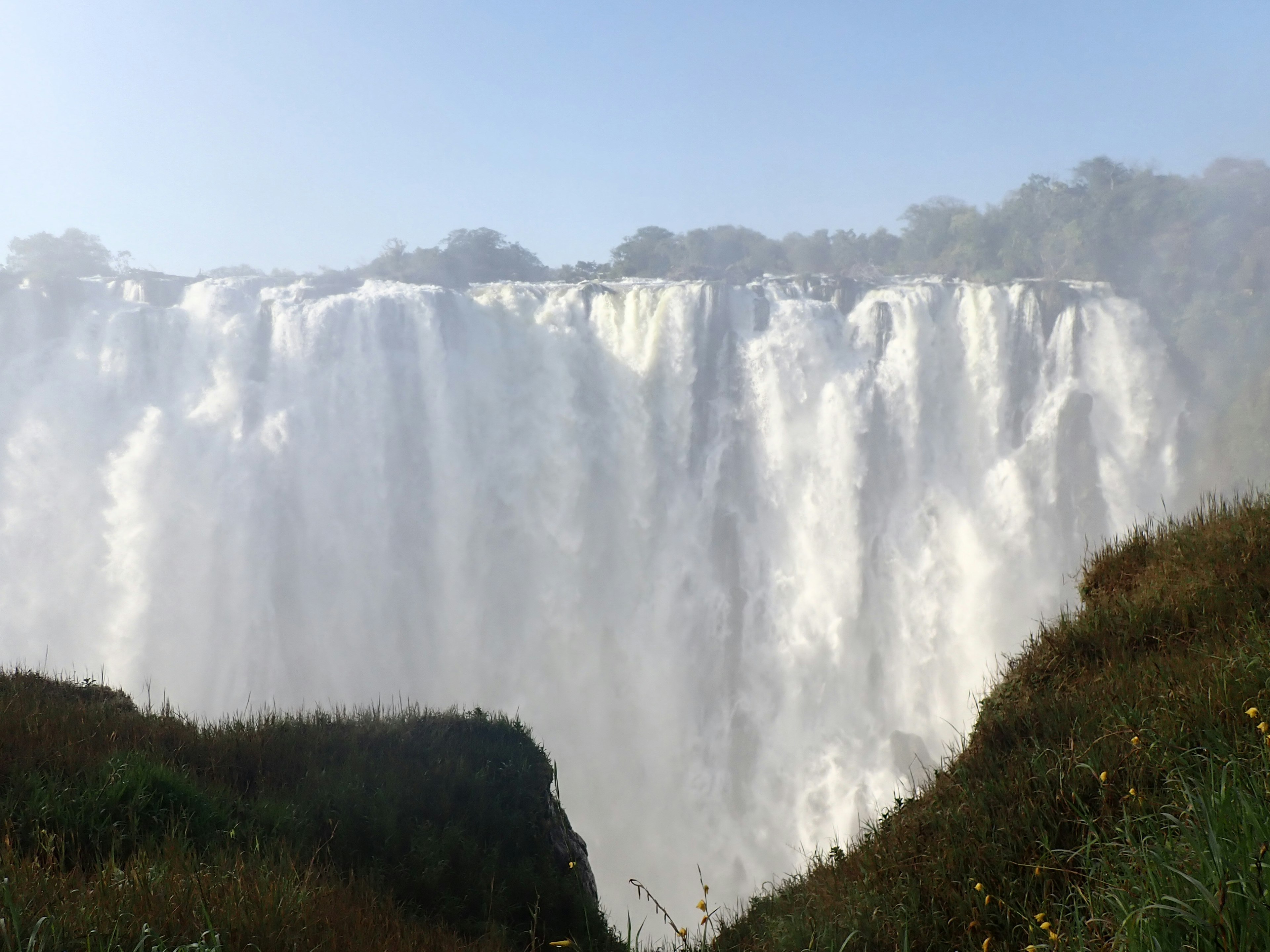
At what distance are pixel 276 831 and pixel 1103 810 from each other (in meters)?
4.31

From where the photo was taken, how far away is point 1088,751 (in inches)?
133

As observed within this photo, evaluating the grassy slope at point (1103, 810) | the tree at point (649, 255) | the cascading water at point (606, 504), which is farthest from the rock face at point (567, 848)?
the tree at point (649, 255)

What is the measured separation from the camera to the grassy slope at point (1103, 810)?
206 centimetres

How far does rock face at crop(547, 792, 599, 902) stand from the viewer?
22.7 feet

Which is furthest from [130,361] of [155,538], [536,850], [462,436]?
[536,850]

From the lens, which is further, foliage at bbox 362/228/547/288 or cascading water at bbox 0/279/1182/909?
foliage at bbox 362/228/547/288

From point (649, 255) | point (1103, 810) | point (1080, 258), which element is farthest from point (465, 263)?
point (1103, 810)

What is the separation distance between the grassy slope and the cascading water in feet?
63.5

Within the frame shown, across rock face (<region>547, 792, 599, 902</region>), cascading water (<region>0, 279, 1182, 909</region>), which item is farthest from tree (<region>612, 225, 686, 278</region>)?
rock face (<region>547, 792, 599, 902</region>)

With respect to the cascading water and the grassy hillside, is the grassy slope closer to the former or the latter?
the grassy hillside

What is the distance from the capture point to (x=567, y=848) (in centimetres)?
728

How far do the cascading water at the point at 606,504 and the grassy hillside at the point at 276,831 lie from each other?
16.6 metres

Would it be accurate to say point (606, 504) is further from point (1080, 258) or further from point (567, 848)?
point (1080, 258)

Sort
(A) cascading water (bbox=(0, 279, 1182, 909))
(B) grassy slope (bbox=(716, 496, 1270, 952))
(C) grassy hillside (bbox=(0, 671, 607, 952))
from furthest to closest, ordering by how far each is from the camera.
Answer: (A) cascading water (bbox=(0, 279, 1182, 909)), (C) grassy hillside (bbox=(0, 671, 607, 952)), (B) grassy slope (bbox=(716, 496, 1270, 952))
